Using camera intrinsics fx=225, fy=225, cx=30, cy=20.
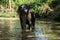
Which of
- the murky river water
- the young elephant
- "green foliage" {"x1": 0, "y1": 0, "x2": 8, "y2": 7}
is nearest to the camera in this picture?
the murky river water

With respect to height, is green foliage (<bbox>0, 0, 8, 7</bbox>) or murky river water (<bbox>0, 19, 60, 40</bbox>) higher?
green foliage (<bbox>0, 0, 8, 7</bbox>)

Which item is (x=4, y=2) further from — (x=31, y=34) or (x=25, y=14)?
(x=31, y=34)

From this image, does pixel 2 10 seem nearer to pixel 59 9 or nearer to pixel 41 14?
pixel 41 14

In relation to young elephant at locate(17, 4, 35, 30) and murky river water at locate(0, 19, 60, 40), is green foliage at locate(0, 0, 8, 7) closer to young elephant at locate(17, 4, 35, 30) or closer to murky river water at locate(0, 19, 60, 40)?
murky river water at locate(0, 19, 60, 40)

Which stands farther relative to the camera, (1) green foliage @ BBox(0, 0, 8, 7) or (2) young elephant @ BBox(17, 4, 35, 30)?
(1) green foliage @ BBox(0, 0, 8, 7)

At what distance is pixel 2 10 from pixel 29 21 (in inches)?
669

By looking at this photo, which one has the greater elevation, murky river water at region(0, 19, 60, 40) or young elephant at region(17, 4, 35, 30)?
young elephant at region(17, 4, 35, 30)

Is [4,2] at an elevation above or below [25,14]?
below

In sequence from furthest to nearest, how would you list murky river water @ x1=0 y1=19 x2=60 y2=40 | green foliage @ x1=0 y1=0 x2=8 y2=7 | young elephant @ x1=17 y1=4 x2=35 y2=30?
green foliage @ x1=0 y1=0 x2=8 y2=7 → young elephant @ x1=17 y1=4 x2=35 y2=30 → murky river water @ x1=0 y1=19 x2=60 y2=40

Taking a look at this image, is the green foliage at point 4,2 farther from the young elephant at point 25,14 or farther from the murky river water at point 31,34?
the young elephant at point 25,14

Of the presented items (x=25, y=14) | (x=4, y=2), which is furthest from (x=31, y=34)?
(x=4, y=2)

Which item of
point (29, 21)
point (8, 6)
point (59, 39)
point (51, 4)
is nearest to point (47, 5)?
point (51, 4)

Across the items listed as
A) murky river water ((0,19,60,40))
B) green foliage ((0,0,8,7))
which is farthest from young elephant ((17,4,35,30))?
green foliage ((0,0,8,7))

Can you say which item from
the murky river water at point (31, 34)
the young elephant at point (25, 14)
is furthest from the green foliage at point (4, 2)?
the young elephant at point (25, 14)
